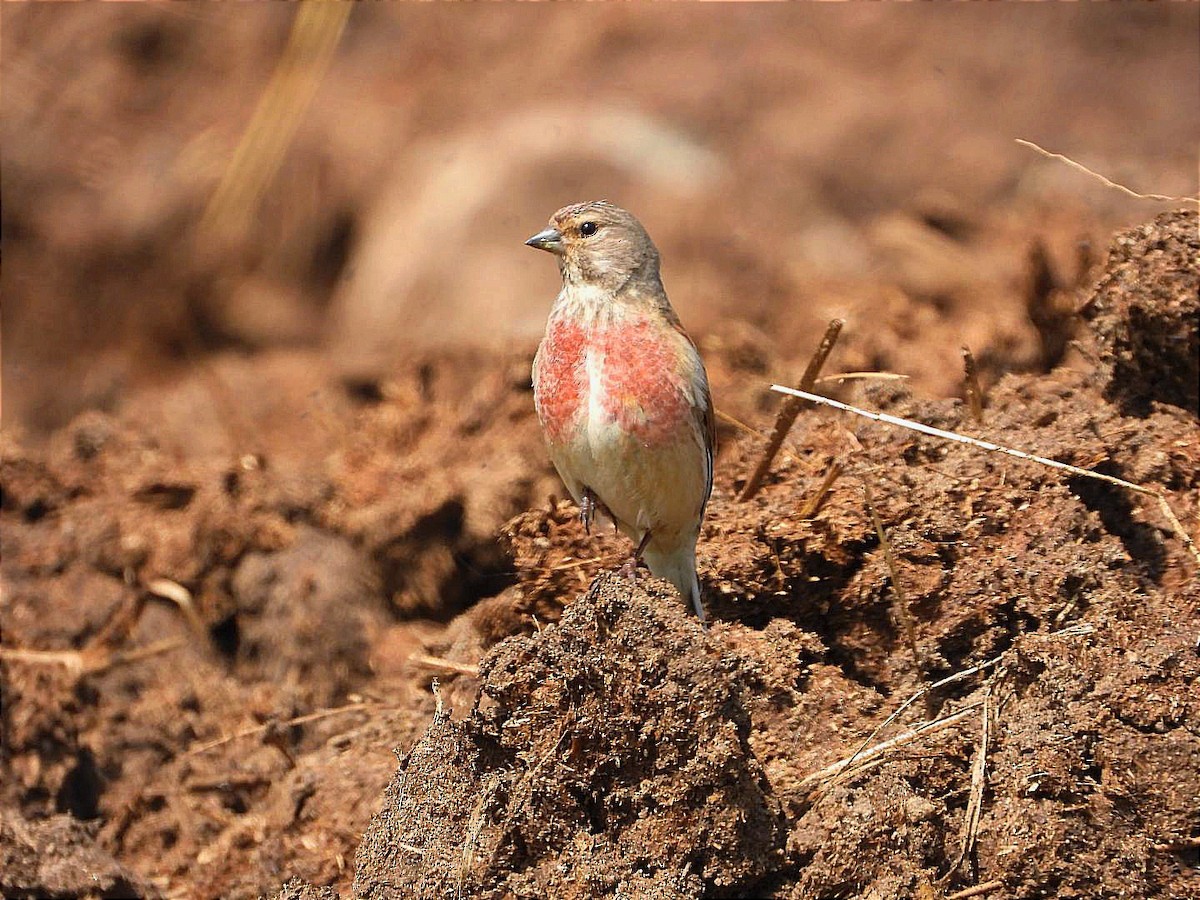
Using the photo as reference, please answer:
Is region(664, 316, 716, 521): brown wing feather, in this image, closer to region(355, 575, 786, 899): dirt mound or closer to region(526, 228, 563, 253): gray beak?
region(526, 228, 563, 253): gray beak

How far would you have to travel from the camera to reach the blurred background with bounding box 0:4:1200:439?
25.5ft

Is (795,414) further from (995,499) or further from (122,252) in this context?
(122,252)

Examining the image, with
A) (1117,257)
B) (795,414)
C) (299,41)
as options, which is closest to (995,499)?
(795,414)

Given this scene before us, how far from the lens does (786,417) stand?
451 cm

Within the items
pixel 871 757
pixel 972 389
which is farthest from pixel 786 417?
pixel 871 757

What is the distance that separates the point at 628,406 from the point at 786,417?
0.73m

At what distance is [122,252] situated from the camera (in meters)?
8.38

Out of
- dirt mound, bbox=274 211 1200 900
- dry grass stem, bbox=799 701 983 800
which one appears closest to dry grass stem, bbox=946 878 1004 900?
dirt mound, bbox=274 211 1200 900

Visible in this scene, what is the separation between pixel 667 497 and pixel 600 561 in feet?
1.22

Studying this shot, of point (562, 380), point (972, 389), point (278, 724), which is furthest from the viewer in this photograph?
point (278, 724)

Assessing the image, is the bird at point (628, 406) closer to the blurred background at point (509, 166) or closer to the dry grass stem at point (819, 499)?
the dry grass stem at point (819, 499)

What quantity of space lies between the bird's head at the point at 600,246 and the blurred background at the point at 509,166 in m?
2.29

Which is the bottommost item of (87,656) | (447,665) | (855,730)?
(87,656)

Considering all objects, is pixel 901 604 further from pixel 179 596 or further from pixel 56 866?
pixel 179 596
